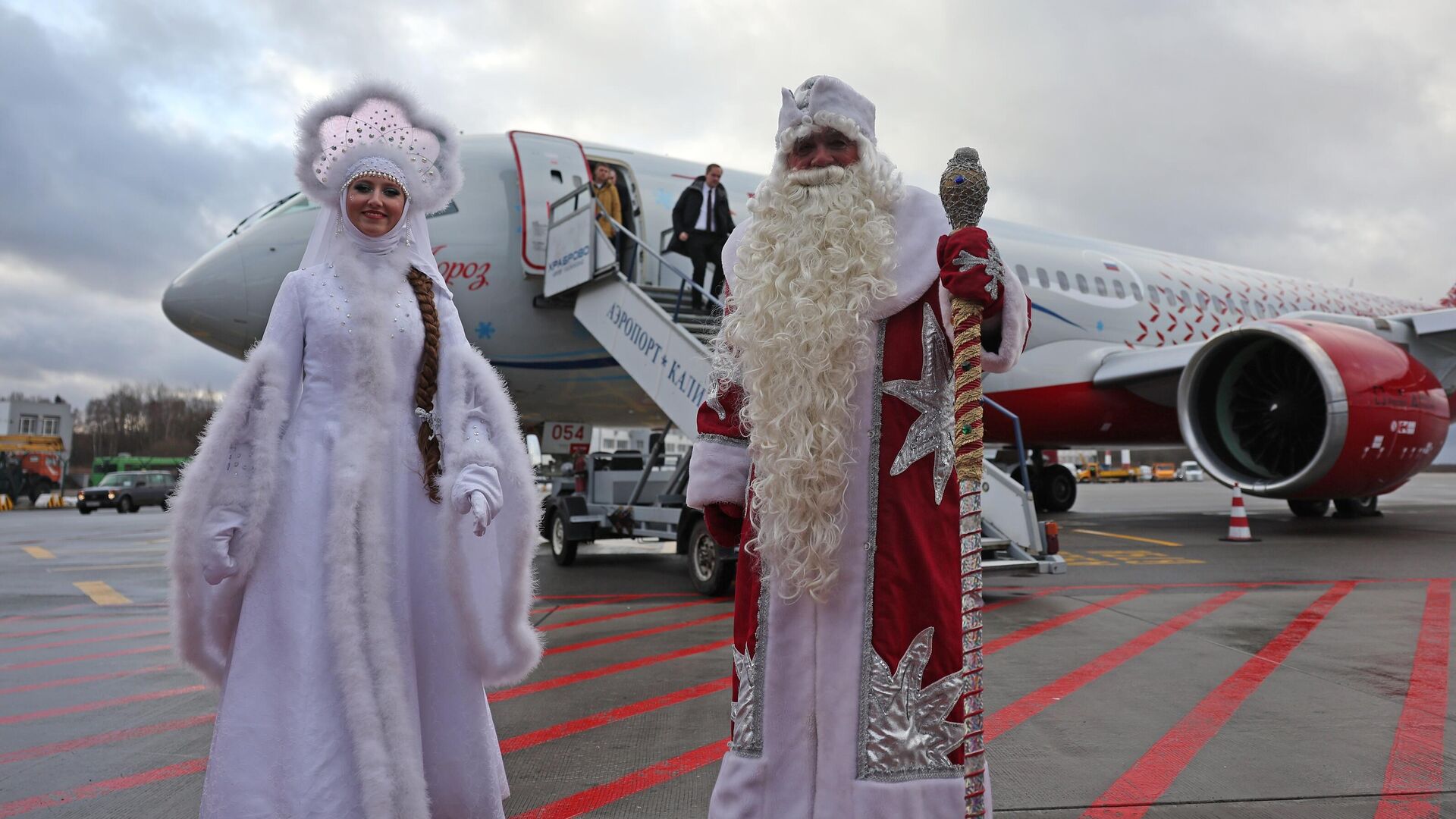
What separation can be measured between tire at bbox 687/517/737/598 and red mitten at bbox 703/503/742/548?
417cm

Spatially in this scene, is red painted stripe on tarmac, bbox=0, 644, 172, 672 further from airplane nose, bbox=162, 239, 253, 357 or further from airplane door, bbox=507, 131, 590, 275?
airplane door, bbox=507, 131, 590, 275

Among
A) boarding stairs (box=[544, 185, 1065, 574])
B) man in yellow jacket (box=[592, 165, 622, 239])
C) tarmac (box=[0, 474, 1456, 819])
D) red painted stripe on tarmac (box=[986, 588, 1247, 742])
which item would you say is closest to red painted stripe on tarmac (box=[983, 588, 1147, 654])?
tarmac (box=[0, 474, 1456, 819])

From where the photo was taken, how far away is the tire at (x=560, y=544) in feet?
28.3

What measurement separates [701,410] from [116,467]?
161 ft

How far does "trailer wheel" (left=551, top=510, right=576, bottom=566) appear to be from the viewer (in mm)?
8641

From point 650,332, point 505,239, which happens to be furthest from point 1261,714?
point 505,239

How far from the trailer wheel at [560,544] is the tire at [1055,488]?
842cm

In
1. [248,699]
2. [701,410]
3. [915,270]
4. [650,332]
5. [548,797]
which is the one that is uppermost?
[650,332]

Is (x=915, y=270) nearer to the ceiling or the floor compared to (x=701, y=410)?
nearer to the ceiling

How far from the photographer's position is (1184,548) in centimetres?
952

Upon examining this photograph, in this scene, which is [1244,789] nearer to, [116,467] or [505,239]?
[505,239]

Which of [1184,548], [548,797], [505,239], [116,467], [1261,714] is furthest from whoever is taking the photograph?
[116,467]

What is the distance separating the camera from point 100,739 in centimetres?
337

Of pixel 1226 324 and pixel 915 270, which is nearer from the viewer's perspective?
pixel 915 270
